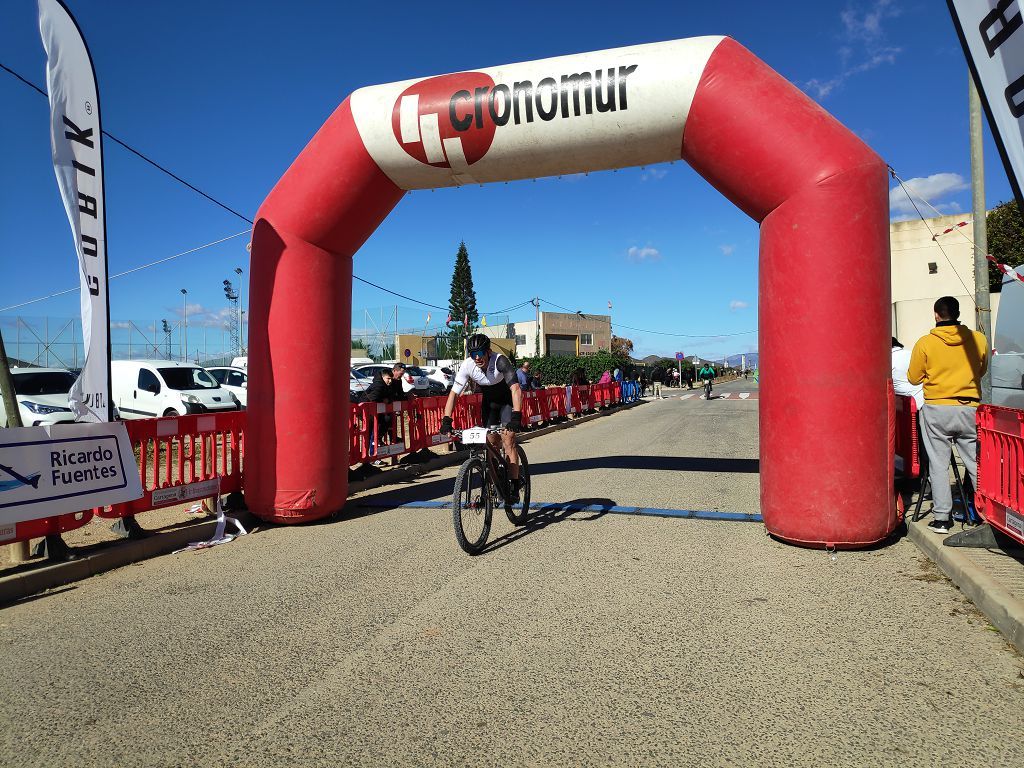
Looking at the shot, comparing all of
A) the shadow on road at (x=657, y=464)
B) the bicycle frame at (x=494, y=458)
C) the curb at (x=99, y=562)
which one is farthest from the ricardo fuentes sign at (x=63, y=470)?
the shadow on road at (x=657, y=464)

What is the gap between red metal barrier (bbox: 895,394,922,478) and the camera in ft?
20.5

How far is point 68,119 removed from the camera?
558cm

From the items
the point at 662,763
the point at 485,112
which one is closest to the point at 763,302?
the point at 485,112

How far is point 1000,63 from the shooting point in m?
2.26

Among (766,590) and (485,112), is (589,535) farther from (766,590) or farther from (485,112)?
(485,112)

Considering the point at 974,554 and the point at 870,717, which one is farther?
the point at 974,554

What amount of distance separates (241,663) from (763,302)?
4894 mm

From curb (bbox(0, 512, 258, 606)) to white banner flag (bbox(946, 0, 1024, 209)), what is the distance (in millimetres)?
6174

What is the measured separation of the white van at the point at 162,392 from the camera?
49.1ft

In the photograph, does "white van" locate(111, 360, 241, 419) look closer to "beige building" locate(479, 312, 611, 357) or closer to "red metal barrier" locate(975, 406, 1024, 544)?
"red metal barrier" locate(975, 406, 1024, 544)

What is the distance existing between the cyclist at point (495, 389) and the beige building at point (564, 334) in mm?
65497

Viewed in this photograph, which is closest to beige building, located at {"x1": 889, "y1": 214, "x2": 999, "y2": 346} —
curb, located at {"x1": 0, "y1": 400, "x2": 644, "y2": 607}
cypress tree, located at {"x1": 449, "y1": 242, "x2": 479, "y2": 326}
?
curb, located at {"x1": 0, "y1": 400, "x2": 644, "y2": 607}

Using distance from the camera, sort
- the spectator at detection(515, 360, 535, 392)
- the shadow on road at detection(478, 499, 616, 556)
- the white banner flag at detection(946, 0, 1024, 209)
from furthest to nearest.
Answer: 1. the spectator at detection(515, 360, 535, 392)
2. the shadow on road at detection(478, 499, 616, 556)
3. the white banner flag at detection(946, 0, 1024, 209)

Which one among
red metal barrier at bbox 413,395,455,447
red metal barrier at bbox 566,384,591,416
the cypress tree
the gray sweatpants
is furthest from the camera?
the cypress tree
